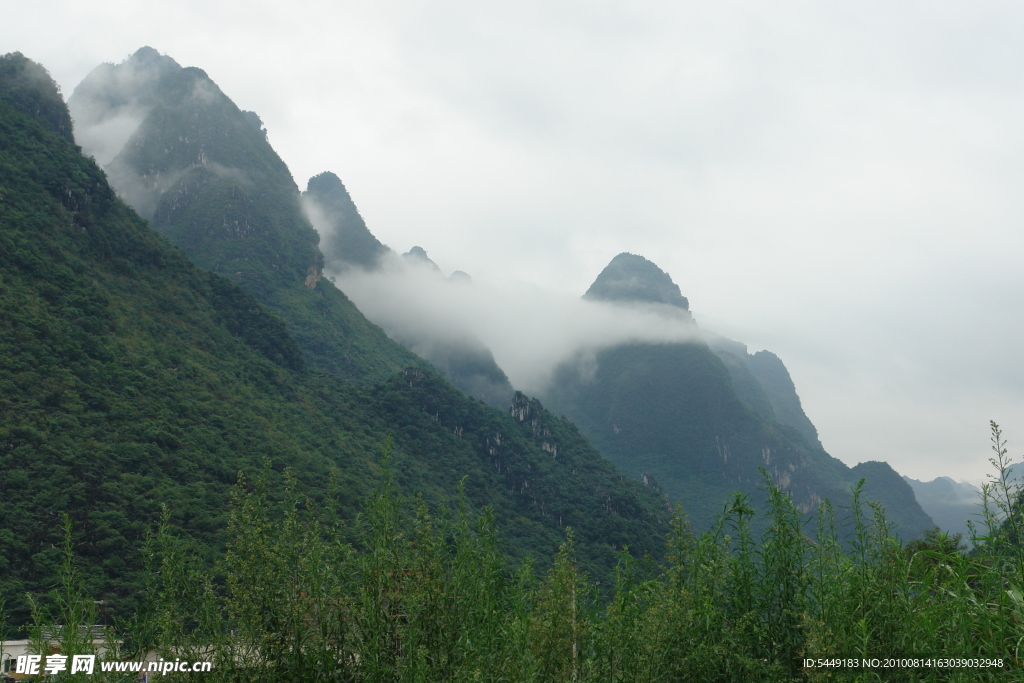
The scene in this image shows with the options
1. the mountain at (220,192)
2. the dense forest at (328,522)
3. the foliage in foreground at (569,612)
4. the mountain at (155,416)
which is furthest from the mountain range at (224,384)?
the foliage in foreground at (569,612)

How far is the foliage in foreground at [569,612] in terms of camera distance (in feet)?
13.1

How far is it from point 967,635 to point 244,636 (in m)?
5.00

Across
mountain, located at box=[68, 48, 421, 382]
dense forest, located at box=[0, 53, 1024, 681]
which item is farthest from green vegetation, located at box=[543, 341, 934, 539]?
mountain, located at box=[68, 48, 421, 382]

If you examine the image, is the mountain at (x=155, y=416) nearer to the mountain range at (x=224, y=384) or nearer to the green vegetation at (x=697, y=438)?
the mountain range at (x=224, y=384)

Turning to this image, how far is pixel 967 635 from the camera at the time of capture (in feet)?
12.3

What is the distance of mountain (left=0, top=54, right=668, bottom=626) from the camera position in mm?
32312

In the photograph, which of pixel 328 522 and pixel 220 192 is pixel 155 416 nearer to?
pixel 328 522

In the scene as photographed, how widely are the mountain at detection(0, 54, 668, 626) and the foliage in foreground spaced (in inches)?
221

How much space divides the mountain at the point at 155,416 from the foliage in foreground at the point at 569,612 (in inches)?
221

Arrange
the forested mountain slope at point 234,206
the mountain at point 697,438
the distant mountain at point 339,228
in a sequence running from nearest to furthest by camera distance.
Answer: the forested mountain slope at point 234,206, the mountain at point 697,438, the distant mountain at point 339,228

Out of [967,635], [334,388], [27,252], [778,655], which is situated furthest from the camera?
[334,388]

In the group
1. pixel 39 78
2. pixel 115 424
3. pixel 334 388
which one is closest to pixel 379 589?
pixel 115 424

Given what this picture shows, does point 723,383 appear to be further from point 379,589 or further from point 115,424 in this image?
point 379,589

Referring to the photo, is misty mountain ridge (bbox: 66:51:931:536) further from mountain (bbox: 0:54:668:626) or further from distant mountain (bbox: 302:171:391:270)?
mountain (bbox: 0:54:668:626)
